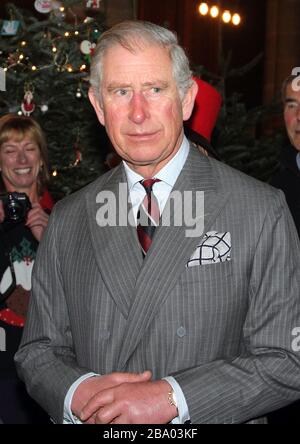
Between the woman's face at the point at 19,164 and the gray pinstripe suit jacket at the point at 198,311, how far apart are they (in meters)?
2.18

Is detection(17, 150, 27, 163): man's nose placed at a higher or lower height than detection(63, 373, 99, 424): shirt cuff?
higher

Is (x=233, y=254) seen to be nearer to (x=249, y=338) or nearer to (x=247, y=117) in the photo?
(x=249, y=338)

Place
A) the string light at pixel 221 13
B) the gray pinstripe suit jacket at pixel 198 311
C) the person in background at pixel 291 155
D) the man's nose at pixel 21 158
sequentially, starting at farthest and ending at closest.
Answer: the string light at pixel 221 13
the man's nose at pixel 21 158
the person in background at pixel 291 155
the gray pinstripe suit jacket at pixel 198 311

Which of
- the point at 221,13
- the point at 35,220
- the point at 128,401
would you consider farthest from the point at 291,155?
the point at 221,13

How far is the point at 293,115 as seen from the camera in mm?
4273

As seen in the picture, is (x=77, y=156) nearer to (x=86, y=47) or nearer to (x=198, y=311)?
(x=86, y=47)

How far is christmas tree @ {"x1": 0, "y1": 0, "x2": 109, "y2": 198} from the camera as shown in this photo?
233 inches

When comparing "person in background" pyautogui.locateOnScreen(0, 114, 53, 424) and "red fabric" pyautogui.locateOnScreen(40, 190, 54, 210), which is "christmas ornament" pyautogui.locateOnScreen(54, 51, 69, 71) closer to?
"person in background" pyautogui.locateOnScreen(0, 114, 53, 424)

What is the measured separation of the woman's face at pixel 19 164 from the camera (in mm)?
4543

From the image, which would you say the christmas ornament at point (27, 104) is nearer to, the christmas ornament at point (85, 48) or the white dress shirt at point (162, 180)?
the christmas ornament at point (85, 48)

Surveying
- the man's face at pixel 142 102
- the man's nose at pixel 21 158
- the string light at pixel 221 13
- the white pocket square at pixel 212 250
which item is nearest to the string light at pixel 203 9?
the string light at pixel 221 13

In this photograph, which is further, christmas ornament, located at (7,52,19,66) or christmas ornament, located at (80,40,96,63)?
christmas ornament, located at (7,52,19,66)

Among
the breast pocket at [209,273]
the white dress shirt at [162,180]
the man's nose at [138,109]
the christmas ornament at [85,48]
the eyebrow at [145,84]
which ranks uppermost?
the christmas ornament at [85,48]

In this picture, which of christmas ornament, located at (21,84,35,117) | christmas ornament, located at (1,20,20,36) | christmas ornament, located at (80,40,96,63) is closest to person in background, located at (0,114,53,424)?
christmas ornament, located at (21,84,35,117)
